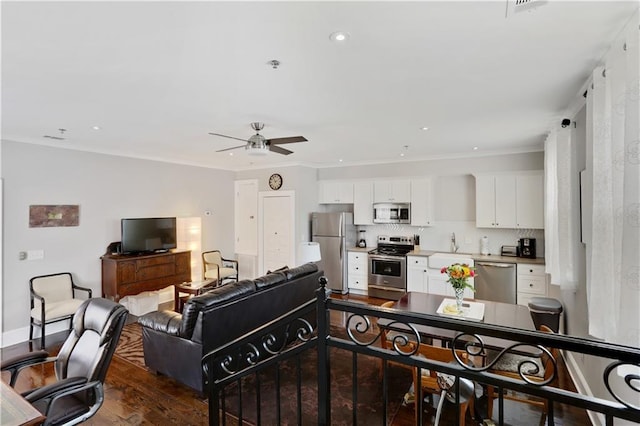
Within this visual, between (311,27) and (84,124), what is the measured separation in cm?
330

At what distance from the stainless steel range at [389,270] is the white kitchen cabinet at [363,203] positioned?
705mm

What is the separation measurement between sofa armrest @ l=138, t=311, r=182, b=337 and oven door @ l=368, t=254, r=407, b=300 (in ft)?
13.2

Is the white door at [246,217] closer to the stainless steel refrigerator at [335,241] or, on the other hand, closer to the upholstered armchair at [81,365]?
the stainless steel refrigerator at [335,241]

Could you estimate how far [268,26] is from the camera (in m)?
1.74

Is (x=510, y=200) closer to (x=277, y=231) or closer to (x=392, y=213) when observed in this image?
(x=392, y=213)

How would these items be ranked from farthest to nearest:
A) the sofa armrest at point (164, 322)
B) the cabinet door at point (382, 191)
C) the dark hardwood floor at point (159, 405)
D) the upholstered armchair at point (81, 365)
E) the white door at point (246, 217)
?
the white door at point (246, 217) → the cabinet door at point (382, 191) → the sofa armrest at point (164, 322) → the dark hardwood floor at point (159, 405) → the upholstered armchair at point (81, 365)

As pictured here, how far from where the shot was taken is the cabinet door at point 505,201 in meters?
5.38

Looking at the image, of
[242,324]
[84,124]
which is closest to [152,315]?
[242,324]

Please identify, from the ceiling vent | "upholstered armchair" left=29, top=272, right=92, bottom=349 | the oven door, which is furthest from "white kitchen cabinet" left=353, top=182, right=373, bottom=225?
the ceiling vent

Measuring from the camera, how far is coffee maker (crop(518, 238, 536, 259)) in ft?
17.5

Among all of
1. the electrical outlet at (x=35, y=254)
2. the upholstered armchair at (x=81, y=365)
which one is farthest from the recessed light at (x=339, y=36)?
the electrical outlet at (x=35, y=254)

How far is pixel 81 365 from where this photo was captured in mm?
2301

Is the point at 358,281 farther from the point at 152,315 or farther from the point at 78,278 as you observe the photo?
the point at 78,278

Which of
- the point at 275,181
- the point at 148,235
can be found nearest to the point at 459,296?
the point at 275,181
